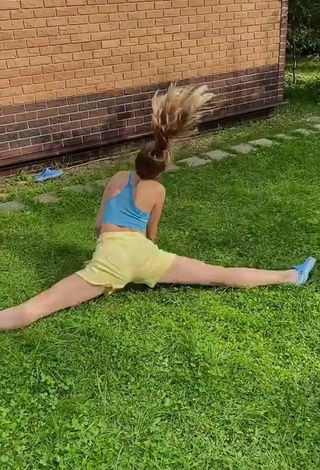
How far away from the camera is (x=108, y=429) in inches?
100.0

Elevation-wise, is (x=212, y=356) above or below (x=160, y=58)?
below

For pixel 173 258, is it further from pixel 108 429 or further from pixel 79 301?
pixel 108 429

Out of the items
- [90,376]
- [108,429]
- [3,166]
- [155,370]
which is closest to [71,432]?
[108,429]

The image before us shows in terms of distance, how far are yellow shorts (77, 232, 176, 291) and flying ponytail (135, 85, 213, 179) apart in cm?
49

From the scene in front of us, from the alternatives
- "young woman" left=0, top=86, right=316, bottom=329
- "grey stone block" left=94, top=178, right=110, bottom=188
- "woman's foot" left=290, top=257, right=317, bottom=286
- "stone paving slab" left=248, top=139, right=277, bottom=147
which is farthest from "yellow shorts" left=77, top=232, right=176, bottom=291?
"stone paving slab" left=248, top=139, right=277, bottom=147

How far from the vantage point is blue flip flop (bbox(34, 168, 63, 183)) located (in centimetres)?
598

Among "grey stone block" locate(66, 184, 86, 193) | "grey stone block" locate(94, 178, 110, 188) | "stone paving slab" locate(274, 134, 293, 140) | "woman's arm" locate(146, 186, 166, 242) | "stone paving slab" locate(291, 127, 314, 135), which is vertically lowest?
"stone paving slab" locate(291, 127, 314, 135)

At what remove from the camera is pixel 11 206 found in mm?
5266

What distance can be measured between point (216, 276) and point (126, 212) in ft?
2.37

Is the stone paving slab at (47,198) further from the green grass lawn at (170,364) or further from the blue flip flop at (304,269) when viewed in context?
the blue flip flop at (304,269)

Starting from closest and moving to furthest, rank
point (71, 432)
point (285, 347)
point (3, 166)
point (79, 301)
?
1. point (71, 432)
2. point (285, 347)
3. point (79, 301)
4. point (3, 166)

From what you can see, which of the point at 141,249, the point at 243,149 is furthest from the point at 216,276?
the point at 243,149

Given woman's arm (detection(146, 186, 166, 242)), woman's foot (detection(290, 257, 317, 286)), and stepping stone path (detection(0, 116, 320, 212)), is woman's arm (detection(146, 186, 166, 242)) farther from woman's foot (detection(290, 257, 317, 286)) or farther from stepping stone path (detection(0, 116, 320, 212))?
stepping stone path (detection(0, 116, 320, 212))

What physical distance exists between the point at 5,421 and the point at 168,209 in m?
2.84
